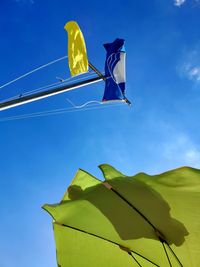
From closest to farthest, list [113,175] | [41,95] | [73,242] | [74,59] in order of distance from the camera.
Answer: [113,175]
[73,242]
[41,95]
[74,59]

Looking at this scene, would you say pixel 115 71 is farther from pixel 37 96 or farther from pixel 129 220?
pixel 129 220

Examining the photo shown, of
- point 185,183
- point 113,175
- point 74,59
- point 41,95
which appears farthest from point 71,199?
point 74,59

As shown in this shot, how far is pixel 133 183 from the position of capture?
4.02m

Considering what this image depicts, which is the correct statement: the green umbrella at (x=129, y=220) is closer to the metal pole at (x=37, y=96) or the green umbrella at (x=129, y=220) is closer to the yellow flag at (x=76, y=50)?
the metal pole at (x=37, y=96)

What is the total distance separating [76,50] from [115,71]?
160 cm

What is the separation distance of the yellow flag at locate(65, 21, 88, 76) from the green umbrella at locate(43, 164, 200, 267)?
14.9ft

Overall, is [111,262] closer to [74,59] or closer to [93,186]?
[93,186]

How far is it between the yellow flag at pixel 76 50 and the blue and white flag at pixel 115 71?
1.39m

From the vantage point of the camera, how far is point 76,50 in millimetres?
8719

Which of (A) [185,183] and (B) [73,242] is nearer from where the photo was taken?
(A) [185,183]

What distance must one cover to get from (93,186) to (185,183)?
1.25m

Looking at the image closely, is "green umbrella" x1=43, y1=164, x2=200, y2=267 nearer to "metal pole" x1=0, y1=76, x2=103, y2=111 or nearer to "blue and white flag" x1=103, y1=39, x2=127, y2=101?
"metal pole" x1=0, y1=76, x2=103, y2=111

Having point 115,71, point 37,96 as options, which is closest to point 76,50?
point 115,71

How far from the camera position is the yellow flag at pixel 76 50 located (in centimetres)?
833
